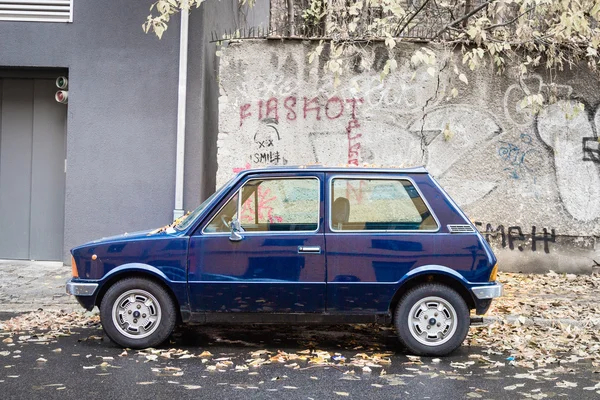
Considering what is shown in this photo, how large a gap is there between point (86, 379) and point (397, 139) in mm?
6258

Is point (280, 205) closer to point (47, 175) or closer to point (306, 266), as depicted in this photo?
point (306, 266)

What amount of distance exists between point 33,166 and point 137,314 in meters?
6.03

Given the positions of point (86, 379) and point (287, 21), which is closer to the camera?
point (86, 379)

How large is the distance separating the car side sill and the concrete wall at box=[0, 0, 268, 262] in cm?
472

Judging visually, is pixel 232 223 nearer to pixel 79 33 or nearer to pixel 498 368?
pixel 498 368

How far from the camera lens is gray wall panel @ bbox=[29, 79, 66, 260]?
1134cm

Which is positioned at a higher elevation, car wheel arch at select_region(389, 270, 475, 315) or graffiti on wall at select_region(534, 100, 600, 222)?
graffiti on wall at select_region(534, 100, 600, 222)

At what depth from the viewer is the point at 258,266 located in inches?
244

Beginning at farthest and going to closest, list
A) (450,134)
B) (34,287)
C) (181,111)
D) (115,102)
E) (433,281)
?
1. (115,102)
2. (181,111)
3. (450,134)
4. (34,287)
5. (433,281)

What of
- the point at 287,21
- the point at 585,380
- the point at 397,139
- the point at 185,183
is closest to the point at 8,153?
the point at 185,183

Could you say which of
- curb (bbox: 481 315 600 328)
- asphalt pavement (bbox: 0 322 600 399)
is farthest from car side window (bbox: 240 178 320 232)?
curb (bbox: 481 315 600 328)

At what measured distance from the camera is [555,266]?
1023cm

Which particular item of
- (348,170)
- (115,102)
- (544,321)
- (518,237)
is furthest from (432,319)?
(115,102)

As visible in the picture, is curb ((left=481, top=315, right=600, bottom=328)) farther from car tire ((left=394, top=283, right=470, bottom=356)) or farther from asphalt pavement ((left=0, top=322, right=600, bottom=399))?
car tire ((left=394, top=283, right=470, bottom=356))
